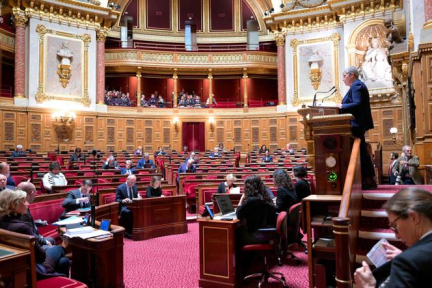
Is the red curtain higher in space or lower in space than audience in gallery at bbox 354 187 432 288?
higher

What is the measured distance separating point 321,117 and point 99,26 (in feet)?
56.0

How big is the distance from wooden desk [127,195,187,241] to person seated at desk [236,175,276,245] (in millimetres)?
2965

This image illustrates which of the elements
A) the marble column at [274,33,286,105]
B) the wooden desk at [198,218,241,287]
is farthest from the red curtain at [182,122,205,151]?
the wooden desk at [198,218,241,287]

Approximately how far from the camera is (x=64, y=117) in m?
16.7

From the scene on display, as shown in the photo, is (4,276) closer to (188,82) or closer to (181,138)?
(181,138)

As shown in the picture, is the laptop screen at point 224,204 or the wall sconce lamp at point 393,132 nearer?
the laptop screen at point 224,204

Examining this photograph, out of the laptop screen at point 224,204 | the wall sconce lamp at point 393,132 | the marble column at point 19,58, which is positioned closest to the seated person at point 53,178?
the laptop screen at point 224,204

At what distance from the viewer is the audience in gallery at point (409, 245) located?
4.47ft

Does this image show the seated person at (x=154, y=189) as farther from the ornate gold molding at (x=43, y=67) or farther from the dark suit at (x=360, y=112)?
the ornate gold molding at (x=43, y=67)

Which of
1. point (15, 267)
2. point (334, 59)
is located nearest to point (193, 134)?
point (334, 59)

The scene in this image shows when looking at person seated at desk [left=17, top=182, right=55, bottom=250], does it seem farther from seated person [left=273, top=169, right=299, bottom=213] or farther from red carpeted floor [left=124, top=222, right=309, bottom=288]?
seated person [left=273, top=169, right=299, bottom=213]

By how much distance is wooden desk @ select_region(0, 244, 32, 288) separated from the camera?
7.53 ft

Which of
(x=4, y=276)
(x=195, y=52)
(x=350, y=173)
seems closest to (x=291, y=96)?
(x=195, y=52)

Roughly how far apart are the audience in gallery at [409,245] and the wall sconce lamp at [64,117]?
1677cm
